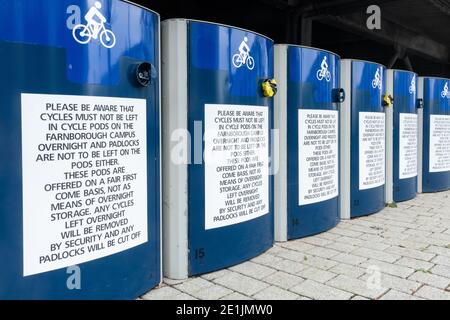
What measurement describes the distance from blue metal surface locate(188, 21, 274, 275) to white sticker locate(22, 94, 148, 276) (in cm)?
52

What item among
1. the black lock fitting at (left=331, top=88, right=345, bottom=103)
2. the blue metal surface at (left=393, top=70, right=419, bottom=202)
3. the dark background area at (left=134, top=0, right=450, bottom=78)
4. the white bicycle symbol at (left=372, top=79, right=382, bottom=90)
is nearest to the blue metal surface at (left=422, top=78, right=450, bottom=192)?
the blue metal surface at (left=393, top=70, right=419, bottom=202)

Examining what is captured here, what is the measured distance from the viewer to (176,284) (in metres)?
3.26

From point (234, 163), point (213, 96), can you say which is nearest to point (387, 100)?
point (234, 163)

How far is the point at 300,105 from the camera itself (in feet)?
14.5

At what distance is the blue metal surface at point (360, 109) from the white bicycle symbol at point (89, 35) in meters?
3.50

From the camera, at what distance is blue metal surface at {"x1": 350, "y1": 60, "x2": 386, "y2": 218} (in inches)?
211


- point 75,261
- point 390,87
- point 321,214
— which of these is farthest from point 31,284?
point 390,87

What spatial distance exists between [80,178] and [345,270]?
228 cm

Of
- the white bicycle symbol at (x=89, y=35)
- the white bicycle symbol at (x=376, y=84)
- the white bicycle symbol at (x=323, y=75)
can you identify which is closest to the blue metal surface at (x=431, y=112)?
the white bicycle symbol at (x=376, y=84)

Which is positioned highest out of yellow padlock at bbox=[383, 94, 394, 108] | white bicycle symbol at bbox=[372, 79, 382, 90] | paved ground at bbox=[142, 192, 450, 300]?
white bicycle symbol at bbox=[372, 79, 382, 90]

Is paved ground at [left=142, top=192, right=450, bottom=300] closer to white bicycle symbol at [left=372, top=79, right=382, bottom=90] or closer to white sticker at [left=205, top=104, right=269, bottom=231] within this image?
white sticker at [left=205, top=104, right=269, bottom=231]

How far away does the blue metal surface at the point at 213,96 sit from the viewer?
3.36 metres

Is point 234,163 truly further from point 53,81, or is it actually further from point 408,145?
point 408,145
